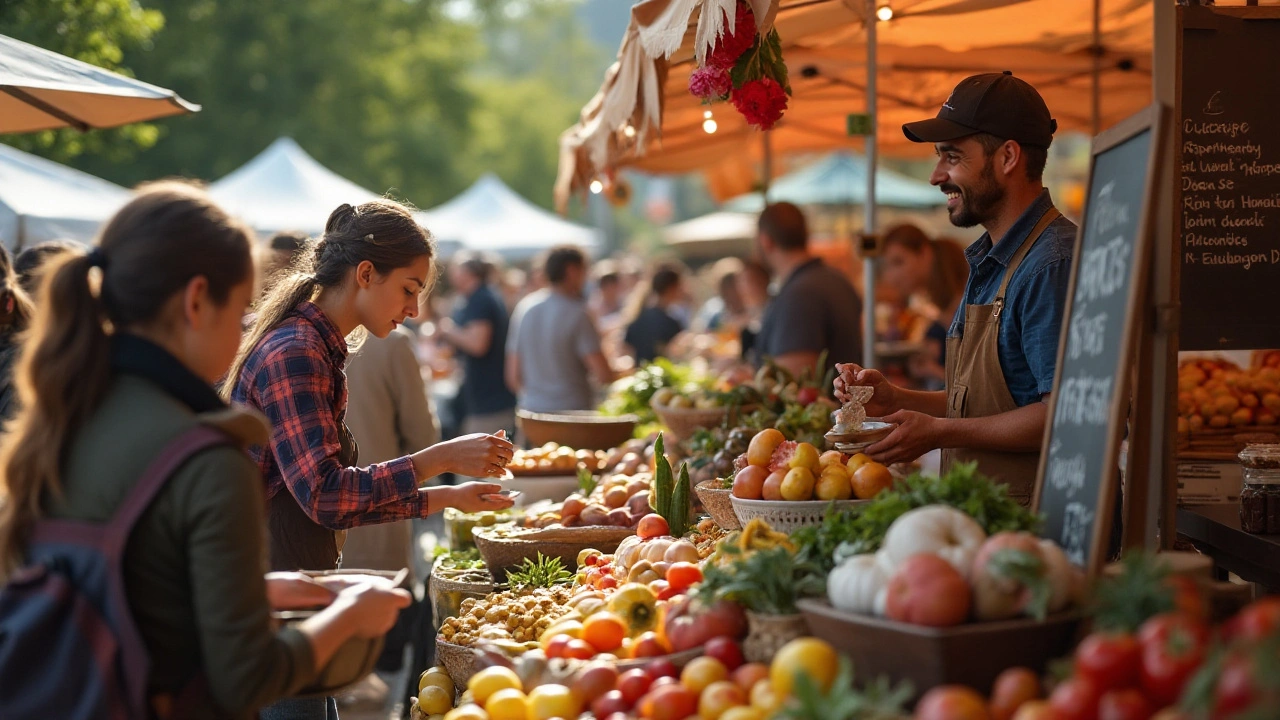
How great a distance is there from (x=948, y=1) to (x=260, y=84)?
73.5 ft

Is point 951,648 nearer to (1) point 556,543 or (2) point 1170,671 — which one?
(2) point 1170,671

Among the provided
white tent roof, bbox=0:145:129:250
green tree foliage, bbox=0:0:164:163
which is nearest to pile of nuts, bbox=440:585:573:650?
white tent roof, bbox=0:145:129:250

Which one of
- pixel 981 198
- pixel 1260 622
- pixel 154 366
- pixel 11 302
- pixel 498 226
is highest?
pixel 498 226

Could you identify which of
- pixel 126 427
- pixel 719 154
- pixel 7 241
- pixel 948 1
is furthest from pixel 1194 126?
pixel 719 154

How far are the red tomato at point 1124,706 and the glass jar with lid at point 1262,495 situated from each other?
7.02 feet

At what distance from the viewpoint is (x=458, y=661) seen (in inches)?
137

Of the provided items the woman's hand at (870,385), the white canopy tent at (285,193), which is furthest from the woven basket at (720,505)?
the white canopy tent at (285,193)

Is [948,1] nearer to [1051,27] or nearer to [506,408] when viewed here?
[1051,27]

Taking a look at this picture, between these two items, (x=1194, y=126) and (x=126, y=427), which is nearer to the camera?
(x=126, y=427)

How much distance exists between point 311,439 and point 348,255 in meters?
0.61

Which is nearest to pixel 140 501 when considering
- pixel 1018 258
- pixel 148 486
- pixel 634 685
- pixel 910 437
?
pixel 148 486

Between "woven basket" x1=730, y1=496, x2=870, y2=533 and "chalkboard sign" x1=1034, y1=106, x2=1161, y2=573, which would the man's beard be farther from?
"woven basket" x1=730, y1=496, x2=870, y2=533

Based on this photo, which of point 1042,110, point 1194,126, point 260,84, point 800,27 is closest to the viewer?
point 1042,110

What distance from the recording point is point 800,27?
565 centimetres
